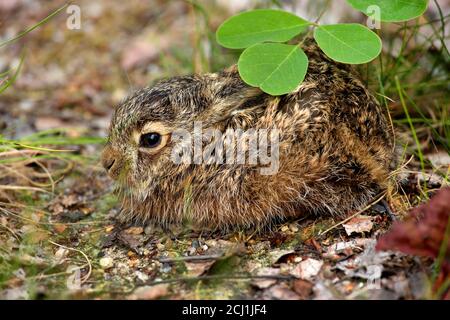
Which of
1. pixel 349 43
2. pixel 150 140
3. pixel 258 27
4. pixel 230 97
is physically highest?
pixel 258 27

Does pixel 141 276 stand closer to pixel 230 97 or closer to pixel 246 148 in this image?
pixel 246 148

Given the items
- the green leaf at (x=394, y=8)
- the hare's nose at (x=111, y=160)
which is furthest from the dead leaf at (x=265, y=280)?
the green leaf at (x=394, y=8)

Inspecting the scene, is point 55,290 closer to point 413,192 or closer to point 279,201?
point 279,201

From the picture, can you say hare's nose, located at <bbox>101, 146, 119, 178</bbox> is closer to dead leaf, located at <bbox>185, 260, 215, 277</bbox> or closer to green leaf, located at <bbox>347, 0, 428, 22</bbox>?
dead leaf, located at <bbox>185, 260, 215, 277</bbox>

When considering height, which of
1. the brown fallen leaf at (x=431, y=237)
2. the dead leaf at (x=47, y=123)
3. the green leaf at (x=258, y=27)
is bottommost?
the brown fallen leaf at (x=431, y=237)

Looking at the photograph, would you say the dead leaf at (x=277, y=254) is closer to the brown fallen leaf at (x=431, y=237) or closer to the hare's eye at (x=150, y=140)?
the brown fallen leaf at (x=431, y=237)

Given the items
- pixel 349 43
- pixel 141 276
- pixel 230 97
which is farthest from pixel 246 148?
pixel 141 276

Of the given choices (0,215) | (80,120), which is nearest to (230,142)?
(0,215)

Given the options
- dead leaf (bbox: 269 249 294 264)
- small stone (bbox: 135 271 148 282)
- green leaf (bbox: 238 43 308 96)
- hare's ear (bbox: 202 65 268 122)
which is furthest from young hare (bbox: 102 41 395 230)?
small stone (bbox: 135 271 148 282)
